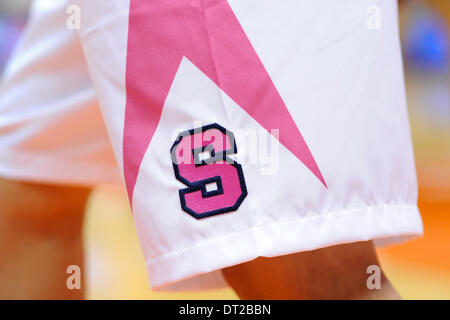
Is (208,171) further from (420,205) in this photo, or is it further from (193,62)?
(420,205)

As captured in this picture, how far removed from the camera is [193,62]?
49cm

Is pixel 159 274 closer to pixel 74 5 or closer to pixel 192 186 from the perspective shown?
pixel 192 186

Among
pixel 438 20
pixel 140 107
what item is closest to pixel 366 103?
pixel 140 107

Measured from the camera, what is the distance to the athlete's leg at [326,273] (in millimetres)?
512

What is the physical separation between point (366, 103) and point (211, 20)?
14 centimetres

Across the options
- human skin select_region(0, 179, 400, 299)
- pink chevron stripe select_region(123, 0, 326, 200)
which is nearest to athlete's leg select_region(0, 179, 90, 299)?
human skin select_region(0, 179, 400, 299)

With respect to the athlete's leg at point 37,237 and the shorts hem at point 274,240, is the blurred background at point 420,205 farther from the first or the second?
the shorts hem at point 274,240

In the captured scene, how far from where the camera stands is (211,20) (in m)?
0.49

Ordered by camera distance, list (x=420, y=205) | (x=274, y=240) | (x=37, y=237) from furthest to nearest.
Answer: (x=420, y=205) → (x=37, y=237) → (x=274, y=240)

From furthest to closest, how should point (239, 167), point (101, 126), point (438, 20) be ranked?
point (438, 20)
point (101, 126)
point (239, 167)

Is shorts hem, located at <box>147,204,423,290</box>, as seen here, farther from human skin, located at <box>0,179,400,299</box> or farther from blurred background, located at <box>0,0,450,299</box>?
blurred background, located at <box>0,0,450,299</box>

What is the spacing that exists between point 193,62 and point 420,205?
212cm

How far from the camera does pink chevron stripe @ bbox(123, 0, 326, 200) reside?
485mm

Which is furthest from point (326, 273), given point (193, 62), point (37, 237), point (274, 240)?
point (37, 237)
